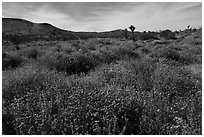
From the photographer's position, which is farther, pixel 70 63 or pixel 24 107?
pixel 70 63

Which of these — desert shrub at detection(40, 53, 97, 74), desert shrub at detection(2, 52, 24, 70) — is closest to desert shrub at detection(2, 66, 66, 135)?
desert shrub at detection(40, 53, 97, 74)

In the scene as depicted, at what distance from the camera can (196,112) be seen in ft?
12.3

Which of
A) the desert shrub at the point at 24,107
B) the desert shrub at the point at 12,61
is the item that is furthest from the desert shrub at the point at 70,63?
the desert shrub at the point at 24,107

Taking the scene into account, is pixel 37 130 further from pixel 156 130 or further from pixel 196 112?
pixel 196 112

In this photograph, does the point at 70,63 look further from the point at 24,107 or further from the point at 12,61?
the point at 24,107

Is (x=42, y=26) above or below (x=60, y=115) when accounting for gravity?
above

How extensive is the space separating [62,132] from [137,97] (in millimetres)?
1576

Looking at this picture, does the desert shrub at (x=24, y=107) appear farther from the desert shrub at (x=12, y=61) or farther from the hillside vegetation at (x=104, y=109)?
the desert shrub at (x=12, y=61)

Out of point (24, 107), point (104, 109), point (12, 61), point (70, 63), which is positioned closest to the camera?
point (104, 109)

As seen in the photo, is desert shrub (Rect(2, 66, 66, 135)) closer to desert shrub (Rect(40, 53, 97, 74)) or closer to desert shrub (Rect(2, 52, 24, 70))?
desert shrub (Rect(40, 53, 97, 74))

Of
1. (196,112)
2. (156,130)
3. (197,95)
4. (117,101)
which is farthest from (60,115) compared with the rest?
(197,95)

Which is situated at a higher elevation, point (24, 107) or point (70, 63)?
point (70, 63)

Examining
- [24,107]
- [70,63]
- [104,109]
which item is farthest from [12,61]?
[104,109]

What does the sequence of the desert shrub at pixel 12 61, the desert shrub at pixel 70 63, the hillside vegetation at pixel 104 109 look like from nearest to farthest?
the hillside vegetation at pixel 104 109, the desert shrub at pixel 70 63, the desert shrub at pixel 12 61
